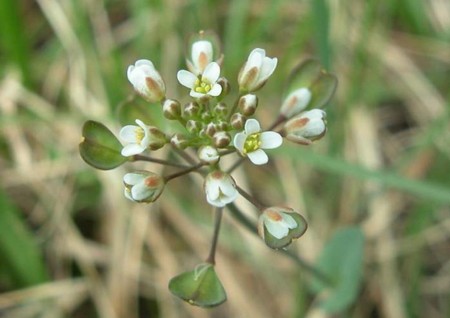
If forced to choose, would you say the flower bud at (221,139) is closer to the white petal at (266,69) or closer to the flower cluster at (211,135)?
the flower cluster at (211,135)

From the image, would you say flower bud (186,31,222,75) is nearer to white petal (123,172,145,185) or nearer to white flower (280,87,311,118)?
white flower (280,87,311,118)

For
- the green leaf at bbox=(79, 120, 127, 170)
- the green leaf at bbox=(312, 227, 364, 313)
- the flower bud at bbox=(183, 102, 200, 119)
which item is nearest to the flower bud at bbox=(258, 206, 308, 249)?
the flower bud at bbox=(183, 102, 200, 119)

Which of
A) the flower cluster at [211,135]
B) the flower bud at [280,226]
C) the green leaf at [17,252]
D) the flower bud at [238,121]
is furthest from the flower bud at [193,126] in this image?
the green leaf at [17,252]

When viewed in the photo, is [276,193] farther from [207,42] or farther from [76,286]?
[207,42]

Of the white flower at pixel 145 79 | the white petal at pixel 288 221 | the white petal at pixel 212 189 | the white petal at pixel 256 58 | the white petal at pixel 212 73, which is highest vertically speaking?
the white petal at pixel 256 58

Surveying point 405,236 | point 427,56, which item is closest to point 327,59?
point 405,236

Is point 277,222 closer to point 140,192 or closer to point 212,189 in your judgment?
point 212,189
